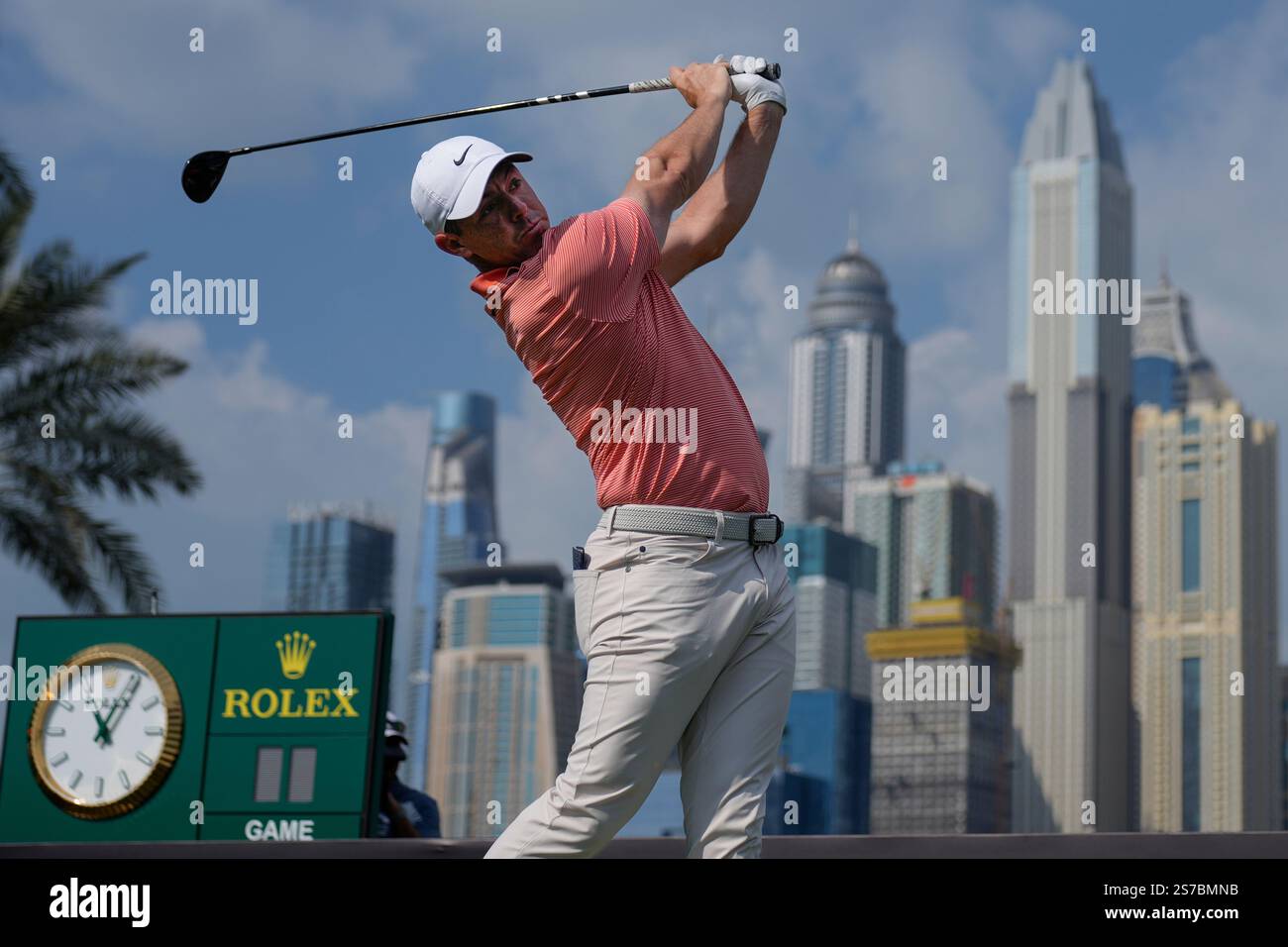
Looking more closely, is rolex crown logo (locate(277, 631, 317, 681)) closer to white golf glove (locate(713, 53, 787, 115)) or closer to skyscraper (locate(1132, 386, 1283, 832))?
white golf glove (locate(713, 53, 787, 115))

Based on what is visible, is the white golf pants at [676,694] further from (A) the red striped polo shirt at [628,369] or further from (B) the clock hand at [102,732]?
(B) the clock hand at [102,732]

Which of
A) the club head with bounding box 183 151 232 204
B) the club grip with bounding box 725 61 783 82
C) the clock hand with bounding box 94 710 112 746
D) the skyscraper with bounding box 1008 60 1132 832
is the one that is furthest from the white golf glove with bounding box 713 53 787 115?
the skyscraper with bounding box 1008 60 1132 832

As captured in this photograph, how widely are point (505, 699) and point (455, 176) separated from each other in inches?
7168

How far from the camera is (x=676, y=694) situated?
430 cm

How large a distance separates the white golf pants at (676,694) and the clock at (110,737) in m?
4.38

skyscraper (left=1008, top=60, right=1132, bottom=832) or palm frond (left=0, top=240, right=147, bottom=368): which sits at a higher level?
skyscraper (left=1008, top=60, right=1132, bottom=832)

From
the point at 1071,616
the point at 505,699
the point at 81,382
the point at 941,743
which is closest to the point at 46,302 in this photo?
the point at 81,382

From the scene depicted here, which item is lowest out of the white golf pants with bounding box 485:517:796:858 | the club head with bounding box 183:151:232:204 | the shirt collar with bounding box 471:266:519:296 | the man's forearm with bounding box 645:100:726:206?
the white golf pants with bounding box 485:517:796:858

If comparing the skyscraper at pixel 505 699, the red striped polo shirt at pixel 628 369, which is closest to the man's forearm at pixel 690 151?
the red striped polo shirt at pixel 628 369

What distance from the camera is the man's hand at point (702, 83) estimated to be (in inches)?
193

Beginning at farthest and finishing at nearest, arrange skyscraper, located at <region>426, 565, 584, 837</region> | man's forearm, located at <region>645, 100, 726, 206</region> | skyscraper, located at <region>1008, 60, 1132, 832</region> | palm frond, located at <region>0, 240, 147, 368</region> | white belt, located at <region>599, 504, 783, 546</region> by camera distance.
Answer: skyscraper, located at <region>426, 565, 584, 837</region> < skyscraper, located at <region>1008, 60, 1132, 832</region> < palm frond, located at <region>0, 240, 147, 368</region> < man's forearm, located at <region>645, 100, 726, 206</region> < white belt, located at <region>599, 504, 783, 546</region>

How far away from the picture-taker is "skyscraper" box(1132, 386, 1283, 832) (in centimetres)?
16775

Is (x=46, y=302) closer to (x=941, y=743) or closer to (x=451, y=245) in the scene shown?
(x=451, y=245)
